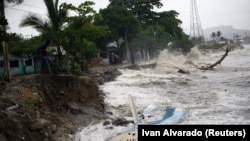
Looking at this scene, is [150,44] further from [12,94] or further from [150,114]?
[12,94]

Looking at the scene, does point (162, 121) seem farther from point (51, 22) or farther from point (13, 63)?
point (13, 63)

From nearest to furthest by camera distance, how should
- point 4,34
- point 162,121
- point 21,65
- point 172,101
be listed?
point 4,34 → point 162,121 → point 172,101 → point 21,65

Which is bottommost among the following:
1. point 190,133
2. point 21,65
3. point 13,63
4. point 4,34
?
point 190,133

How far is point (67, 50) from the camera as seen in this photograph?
60.1 ft

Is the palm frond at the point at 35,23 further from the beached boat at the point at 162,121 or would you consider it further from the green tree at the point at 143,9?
the green tree at the point at 143,9

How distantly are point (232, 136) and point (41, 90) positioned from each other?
7.68m

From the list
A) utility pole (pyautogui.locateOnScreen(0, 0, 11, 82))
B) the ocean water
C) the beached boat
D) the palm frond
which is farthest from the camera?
the palm frond

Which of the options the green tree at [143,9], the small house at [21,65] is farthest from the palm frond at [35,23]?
the green tree at [143,9]

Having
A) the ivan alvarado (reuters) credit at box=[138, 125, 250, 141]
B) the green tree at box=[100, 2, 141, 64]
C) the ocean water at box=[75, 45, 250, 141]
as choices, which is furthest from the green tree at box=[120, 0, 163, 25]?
the ivan alvarado (reuters) credit at box=[138, 125, 250, 141]

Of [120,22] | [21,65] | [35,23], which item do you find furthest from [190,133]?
[120,22]

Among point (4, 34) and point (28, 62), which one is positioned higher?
point (4, 34)

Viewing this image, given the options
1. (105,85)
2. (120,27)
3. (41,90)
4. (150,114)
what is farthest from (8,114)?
(120,27)

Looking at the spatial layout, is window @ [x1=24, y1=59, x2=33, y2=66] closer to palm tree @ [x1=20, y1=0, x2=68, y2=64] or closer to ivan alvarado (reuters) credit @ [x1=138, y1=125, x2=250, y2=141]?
palm tree @ [x1=20, y1=0, x2=68, y2=64]

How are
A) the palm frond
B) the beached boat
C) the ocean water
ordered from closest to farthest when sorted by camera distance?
the beached boat, the ocean water, the palm frond
